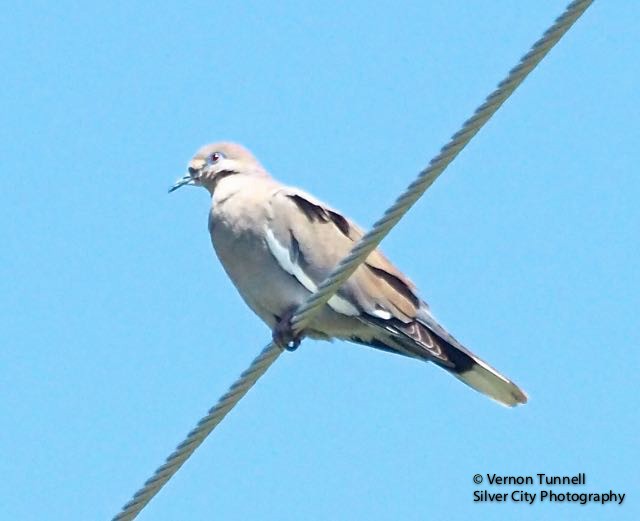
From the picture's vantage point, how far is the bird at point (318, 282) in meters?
6.06

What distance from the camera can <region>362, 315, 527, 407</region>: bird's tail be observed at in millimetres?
6008

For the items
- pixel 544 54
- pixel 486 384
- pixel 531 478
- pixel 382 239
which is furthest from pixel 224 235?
pixel 544 54

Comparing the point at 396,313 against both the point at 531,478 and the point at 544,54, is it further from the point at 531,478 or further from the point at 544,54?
the point at 544,54

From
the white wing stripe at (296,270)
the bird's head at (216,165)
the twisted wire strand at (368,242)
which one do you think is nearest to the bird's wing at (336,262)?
the white wing stripe at (296,270)

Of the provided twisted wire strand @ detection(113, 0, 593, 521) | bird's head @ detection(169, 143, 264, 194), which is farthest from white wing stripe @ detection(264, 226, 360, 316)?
twisted wire strand @ detection(113, 0, 593, 521)

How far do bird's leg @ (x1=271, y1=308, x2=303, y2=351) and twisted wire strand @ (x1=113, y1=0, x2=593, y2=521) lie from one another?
1.14 meters

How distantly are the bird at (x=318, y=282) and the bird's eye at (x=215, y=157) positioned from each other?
58 centimetres

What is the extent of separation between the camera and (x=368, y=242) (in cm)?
418

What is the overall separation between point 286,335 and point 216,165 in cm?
158

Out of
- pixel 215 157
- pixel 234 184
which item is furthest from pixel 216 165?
pixel 234 184

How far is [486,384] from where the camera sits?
602 centimetres

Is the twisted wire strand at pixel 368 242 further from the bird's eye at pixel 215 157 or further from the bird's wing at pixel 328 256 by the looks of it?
the bird's eye at pixel 215 157

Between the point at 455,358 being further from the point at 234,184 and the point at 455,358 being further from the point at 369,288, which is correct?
the point at 234,184

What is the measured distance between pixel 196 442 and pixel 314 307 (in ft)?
1.86
